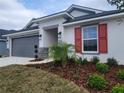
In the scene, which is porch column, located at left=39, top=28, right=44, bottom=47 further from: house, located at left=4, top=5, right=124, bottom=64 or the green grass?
the green grass

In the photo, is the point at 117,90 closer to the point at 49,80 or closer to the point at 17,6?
the point at 49,80

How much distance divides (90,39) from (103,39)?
1.24 metres

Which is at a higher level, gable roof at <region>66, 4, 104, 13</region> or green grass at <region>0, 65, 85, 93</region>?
gable roof at <region>66, 4, 104, 13</region>

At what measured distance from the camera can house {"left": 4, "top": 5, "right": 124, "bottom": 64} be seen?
44.6 ft

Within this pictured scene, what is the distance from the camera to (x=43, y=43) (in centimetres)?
2002

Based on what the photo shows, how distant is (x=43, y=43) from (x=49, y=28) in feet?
4.82

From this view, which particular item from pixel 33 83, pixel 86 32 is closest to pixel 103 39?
pixel 86 32

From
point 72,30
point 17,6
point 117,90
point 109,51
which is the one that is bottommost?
point 117,90

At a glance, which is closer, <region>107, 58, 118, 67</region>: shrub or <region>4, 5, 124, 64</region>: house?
<region>107, 58, 118, 67</region>: shrub

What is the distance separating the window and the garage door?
694cm

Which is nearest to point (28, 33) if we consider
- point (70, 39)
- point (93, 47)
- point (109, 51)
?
point (70, 39)

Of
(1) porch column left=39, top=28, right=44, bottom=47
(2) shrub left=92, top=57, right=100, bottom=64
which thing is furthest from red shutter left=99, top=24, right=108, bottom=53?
(1) porch column left=39, top=28, right=44, bottom=47

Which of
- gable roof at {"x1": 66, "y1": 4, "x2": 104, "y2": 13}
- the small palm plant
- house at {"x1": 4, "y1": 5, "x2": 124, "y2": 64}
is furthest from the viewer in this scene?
gable roof at {"x1": 66, "y1": 4, "x2": 104, "y2": 13}

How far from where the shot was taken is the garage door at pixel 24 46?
2234 centimetres
